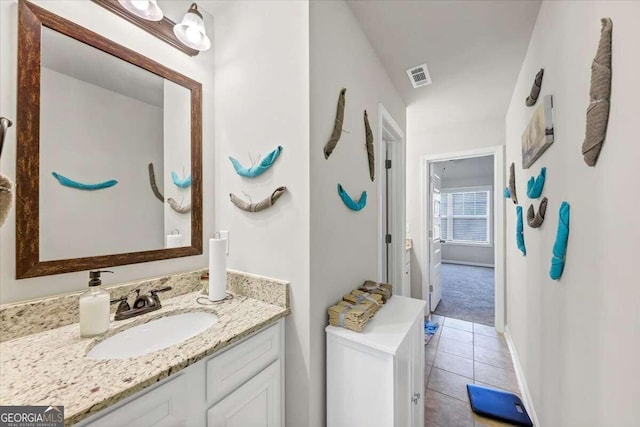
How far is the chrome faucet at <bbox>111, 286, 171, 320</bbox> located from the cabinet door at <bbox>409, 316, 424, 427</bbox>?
123 cm

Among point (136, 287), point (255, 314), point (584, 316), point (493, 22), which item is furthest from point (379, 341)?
point (493, 22)

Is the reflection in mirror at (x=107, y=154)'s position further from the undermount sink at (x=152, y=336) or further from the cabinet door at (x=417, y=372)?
the cabinet door at (x=417, y=372)

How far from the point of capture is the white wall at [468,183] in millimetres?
5852

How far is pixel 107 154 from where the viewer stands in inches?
43.4

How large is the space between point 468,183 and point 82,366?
7.44m

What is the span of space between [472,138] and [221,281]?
3.32m

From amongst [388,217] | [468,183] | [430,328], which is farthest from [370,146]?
[468,183]

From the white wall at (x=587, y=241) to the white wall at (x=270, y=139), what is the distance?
3.23ft

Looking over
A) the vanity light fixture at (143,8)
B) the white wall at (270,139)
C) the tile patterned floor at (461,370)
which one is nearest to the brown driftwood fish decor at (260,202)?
the white wall at (270,139)

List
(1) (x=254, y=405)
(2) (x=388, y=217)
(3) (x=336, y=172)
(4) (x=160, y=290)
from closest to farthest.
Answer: (1) (x=254, y=405) < (4) (x=160, y=290) < (3) (x=336, y=172) < (2) (x=388, y=217)

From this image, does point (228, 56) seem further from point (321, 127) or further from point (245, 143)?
point (321, 127)

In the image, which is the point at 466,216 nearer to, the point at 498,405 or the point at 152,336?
the point at 498,405

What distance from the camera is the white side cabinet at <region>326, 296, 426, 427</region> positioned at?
102 centimetres

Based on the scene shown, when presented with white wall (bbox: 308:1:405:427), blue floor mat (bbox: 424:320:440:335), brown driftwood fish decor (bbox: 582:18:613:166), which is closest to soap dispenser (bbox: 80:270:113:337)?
white wall (bbox: 308:1:405:427)
